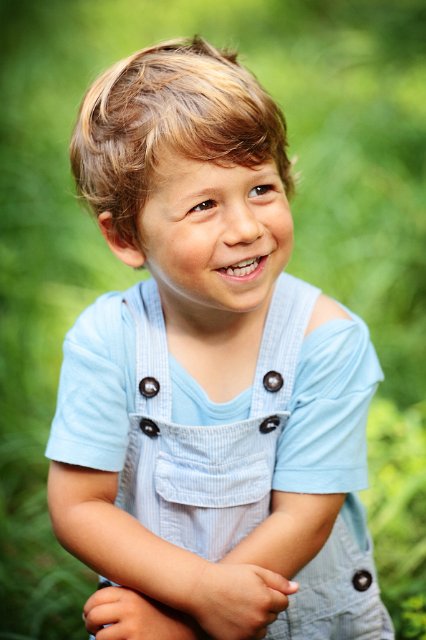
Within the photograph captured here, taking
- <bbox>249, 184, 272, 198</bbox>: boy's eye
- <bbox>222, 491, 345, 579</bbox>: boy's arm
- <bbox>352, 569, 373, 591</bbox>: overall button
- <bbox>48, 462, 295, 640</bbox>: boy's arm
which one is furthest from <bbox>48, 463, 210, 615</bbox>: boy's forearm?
<bbox>249, 184, 272, 198</bbox>: boy's eye

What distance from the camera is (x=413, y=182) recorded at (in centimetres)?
352

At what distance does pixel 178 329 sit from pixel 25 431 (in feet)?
3.85

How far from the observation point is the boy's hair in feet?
5.32

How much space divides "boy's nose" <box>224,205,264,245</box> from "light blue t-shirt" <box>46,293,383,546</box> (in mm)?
279

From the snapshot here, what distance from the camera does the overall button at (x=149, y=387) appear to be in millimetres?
1745

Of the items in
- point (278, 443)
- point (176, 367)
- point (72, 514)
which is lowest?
point (72, 514)

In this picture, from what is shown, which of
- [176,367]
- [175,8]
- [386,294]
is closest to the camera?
[176,367]

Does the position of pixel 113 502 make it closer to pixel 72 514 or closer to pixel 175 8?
pixel 72 514

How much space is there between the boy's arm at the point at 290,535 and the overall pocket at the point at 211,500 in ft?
0.19

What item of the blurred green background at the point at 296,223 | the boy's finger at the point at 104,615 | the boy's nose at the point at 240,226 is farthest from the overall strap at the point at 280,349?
the blurred green background at the point at 296,223

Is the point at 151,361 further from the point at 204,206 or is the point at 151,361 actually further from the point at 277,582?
the point at 277,582

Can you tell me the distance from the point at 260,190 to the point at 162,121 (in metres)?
0.24

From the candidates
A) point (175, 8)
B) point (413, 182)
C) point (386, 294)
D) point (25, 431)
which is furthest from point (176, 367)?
point (175, 8)

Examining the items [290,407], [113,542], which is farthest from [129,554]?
[290,407]
